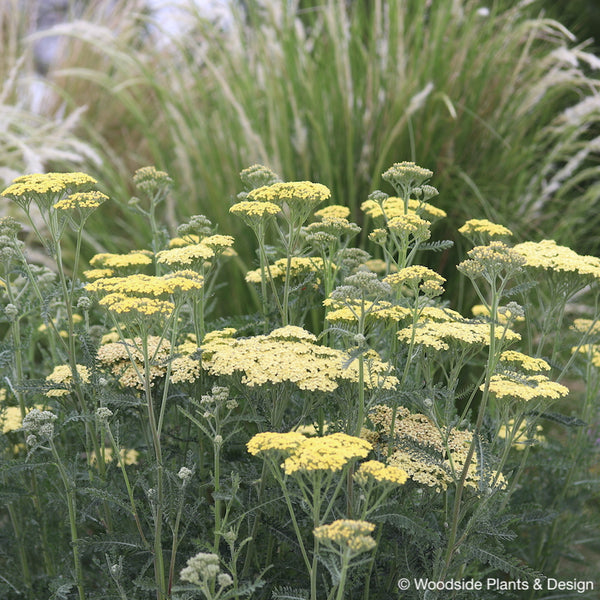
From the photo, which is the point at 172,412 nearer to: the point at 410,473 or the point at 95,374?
the point at 95,374

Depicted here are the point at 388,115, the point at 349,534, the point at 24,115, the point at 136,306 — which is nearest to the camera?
the point at 349,534

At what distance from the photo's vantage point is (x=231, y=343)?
182cm

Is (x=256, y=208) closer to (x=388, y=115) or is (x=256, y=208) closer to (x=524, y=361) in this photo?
(x=524, y=361)

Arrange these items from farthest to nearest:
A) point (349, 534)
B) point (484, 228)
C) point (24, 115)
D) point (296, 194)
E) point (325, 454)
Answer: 1. point (24, 115)
2. point (484, 228)
3. point (296, 194)
4. point (325, 454)
5. point (349, 534)

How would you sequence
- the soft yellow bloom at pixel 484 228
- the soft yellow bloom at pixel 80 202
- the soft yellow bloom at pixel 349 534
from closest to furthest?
the soft yellow bloom at pixel 349 534, the soft yellow bloom at pixel 80 202, the soft yellow bloom at pixel 484 228

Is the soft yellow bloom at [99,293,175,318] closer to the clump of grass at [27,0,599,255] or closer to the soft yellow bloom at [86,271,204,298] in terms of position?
the soft yellow bloom at [86,271,204,298]

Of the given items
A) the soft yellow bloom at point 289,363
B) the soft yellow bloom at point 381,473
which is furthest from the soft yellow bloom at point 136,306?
the soft yellow bloom at point 381,473

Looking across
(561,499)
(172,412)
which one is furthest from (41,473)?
(561,499)

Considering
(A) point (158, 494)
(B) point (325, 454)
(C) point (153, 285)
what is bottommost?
(A) point (158, 494)

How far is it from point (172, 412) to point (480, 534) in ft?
3.42

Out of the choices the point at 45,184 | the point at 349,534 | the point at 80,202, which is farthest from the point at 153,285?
the point at 349,534

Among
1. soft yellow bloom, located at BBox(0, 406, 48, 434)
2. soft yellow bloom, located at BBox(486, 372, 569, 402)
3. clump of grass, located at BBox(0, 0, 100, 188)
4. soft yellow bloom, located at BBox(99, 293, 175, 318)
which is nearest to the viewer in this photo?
soft yellow bloom, located at BBox(99, 293, 175, 318)

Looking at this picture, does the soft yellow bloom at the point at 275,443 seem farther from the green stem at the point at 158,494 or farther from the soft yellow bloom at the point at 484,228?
the soft yellow bloom at the point at 484,228

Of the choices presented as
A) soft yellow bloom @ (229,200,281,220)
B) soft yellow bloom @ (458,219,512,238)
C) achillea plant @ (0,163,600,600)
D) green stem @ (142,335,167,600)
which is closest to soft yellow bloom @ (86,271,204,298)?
achillea plant @ (0,163,600,600)
